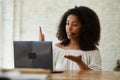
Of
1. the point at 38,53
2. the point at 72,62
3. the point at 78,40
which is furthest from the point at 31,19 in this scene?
the point at 38,53

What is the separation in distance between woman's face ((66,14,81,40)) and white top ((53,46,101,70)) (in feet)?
0.50

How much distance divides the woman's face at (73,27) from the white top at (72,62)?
153 mm

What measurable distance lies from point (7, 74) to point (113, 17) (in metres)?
3.00

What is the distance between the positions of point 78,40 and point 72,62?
265mm

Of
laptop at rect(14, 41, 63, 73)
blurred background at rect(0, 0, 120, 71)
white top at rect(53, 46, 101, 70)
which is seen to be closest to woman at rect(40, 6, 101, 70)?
white top at rect(53, 46, 101, 70)

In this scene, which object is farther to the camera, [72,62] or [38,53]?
[72,62]

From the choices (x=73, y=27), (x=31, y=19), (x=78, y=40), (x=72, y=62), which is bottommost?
(x=72, y=62)

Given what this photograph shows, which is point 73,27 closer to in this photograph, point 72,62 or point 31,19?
point 72,62

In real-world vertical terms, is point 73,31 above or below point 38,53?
above

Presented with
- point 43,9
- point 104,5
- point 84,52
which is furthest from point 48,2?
point 84,52

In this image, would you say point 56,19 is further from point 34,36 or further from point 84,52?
point 84,52

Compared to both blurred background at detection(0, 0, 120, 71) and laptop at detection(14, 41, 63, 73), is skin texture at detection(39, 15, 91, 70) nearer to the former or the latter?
laptop at detection(14, 41, 63, 73)

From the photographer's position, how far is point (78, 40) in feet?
8.30

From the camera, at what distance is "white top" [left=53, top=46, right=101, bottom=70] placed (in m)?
2.36
